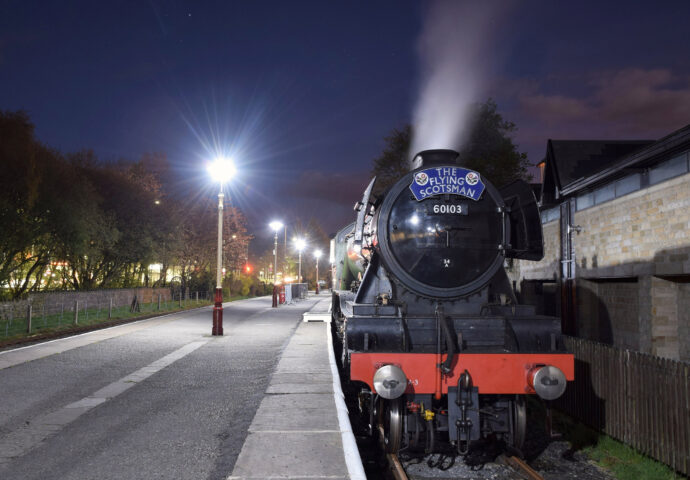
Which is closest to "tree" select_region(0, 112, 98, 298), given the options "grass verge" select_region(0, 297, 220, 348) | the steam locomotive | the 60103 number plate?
"grass verge" select_region(0, 297, 220, 348)

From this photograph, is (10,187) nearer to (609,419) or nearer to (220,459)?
(220,459)

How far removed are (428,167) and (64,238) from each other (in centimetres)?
2032

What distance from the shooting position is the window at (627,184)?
11258mm

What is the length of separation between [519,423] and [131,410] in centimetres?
497

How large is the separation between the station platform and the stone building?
18.6ft

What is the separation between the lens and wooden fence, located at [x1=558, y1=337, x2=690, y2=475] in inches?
231

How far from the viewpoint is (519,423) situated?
567 cm

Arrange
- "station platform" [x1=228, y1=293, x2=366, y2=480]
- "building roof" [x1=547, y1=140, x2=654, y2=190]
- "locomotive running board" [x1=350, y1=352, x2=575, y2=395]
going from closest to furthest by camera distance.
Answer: "station platform" [x1=228, y1=293, x2=366, y2=480], "locomotive running board" [x1=350, y1=352, x2=575, y2=395], "building roof" [x1=547, y1=140, x2=654, y2=190]

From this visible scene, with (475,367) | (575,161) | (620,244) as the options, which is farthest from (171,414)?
(575,161)

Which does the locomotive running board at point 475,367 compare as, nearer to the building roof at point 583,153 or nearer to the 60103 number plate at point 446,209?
the 60103 number plate at point 446,209

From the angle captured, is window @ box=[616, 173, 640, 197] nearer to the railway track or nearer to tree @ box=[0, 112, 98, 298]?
the railway track

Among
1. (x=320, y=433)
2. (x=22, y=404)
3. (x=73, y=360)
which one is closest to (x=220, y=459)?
(x=320, y=433)

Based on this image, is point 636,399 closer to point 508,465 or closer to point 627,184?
point 508,465

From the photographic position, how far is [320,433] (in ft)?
18.5
